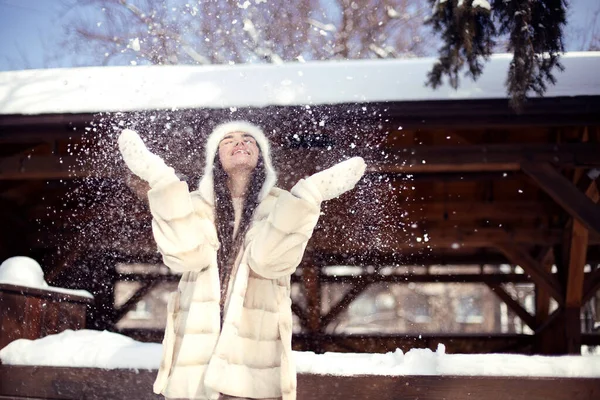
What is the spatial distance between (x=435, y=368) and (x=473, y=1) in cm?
209

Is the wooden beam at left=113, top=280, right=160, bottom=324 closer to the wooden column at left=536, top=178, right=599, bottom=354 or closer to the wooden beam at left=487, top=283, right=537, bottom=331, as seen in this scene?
the wooden beam at left=487, top=283, right=537, bottom=331

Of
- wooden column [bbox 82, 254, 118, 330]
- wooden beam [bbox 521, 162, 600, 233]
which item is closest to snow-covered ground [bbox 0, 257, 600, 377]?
wooden beam [bbox 521, 162, 600, 233]

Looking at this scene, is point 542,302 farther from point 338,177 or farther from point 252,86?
point 338,177

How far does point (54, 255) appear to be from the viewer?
7.83 m

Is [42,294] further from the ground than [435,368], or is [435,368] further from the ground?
[42,294]

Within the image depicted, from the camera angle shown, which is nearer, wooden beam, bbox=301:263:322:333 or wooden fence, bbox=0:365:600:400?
wooden fence, bbox=0:365:600:400

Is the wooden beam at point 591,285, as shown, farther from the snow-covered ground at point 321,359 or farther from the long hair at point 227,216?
the long hair at point 227,216

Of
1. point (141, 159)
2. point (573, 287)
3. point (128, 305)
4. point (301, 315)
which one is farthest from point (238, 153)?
point (128, 305)

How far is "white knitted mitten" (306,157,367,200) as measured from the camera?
76.4 inches

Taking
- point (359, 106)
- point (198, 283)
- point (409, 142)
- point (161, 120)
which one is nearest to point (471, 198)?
point (409, 142)

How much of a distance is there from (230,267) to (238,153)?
16.0 inches

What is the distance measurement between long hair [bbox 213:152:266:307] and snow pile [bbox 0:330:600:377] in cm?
158

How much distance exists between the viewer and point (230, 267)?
7.05ft

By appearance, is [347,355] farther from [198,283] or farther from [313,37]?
[313,37]
